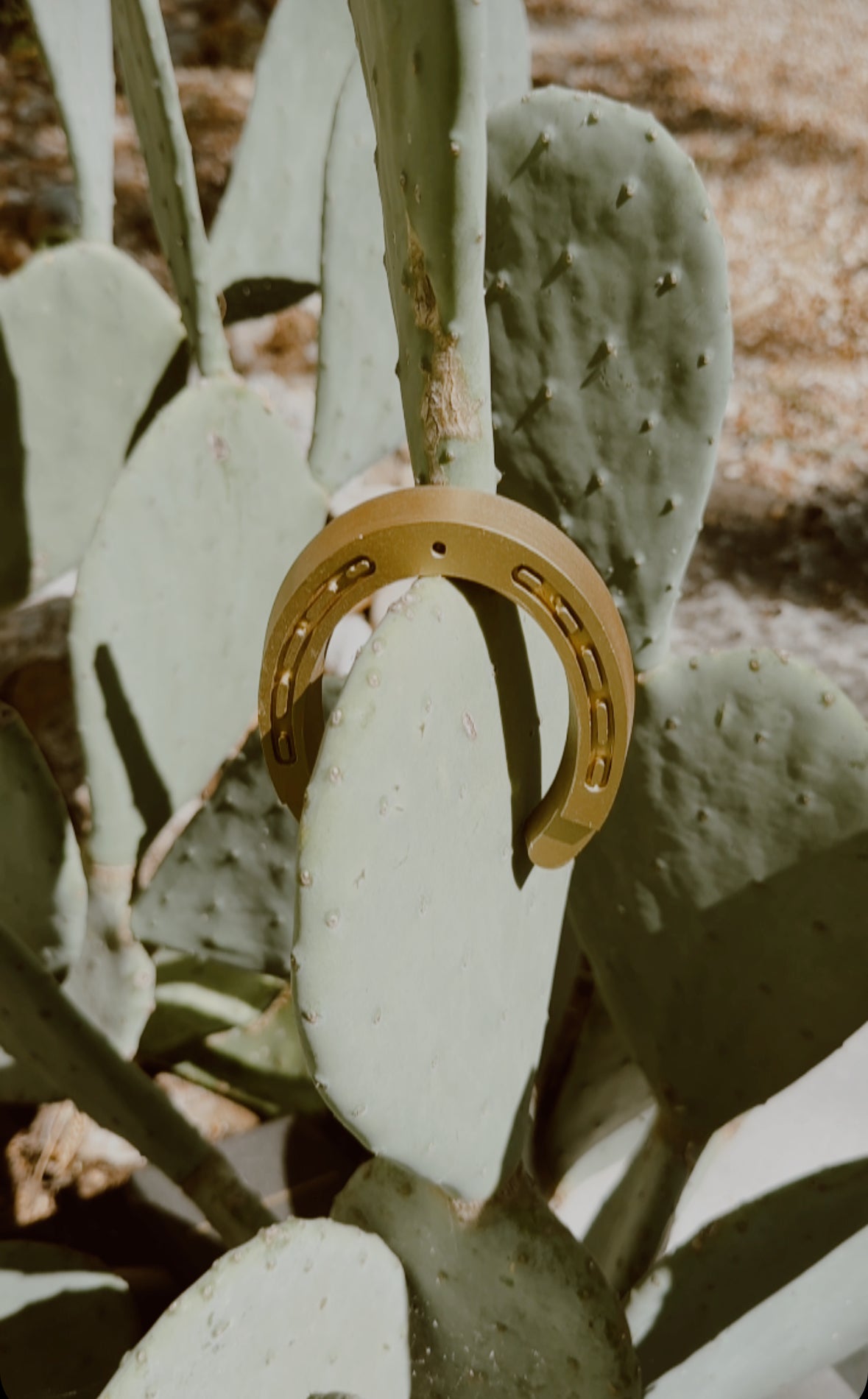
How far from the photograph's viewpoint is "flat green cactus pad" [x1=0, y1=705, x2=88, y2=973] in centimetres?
86

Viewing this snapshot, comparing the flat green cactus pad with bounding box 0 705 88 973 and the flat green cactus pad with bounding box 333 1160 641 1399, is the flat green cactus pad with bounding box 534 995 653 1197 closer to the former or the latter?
the flat green cactus pad with bounding box 333 1160 641 1399

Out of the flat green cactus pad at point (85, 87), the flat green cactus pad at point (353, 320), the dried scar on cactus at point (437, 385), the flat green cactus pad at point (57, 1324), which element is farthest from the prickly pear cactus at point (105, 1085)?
the flat green cactus pad at point (85, 87)

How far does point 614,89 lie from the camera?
1838 mm

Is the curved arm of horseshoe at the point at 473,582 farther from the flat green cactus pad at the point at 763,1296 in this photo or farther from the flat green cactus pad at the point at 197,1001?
the flat green cactus pad at the point at 197,1001

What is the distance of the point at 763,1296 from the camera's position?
0.65 meters

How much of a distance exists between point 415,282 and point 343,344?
0.65m

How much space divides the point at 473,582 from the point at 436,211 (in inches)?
5.7

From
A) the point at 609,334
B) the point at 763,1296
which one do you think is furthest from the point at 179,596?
the point at 763,1296

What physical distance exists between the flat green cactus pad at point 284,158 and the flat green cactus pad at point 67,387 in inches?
6.5

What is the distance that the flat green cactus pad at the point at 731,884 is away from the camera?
66 centimetres

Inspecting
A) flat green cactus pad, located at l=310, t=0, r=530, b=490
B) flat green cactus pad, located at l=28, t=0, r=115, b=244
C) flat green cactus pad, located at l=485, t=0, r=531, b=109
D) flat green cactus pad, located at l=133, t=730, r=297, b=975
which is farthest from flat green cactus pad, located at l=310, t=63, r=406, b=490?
flat green cactus pad, located at l=133, t=730, r=297, b=975

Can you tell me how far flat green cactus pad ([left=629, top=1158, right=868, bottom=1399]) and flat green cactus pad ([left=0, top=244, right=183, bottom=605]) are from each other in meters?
0.84

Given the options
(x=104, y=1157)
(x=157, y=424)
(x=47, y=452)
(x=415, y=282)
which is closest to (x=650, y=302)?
(x=415, y=282)

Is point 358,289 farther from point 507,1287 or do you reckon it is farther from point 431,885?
point 507,1287
